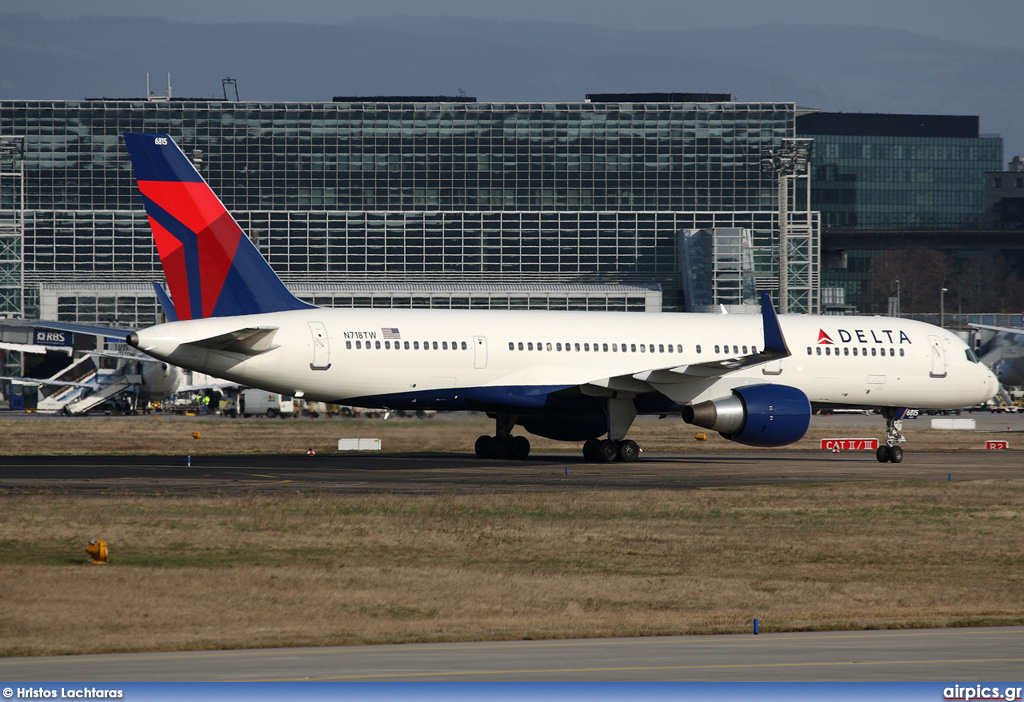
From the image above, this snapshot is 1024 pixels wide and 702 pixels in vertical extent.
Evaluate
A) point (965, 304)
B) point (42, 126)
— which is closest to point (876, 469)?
point (42, 126)

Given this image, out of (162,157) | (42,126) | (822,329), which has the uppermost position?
(42,126)

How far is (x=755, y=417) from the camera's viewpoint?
3219cm

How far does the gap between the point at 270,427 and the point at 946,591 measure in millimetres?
36378

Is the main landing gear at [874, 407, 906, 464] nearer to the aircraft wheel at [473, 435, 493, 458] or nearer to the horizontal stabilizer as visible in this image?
the aircraft wheel at [473, 435, 493, 458]

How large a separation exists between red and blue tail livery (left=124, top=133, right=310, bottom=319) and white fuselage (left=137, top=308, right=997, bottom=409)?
2.42 ft

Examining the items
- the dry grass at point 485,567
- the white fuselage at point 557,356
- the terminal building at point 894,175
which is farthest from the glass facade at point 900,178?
the dry grass at point 485,567

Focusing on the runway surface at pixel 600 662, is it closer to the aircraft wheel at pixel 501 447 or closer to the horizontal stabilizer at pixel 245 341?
the horizontal stabilizer at pixel 245 341

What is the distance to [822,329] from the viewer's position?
124 ft

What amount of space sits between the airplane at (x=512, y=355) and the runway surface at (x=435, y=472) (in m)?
1.44

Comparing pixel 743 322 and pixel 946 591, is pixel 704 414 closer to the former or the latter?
pixel 743 322

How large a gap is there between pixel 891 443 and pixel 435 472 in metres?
14.3

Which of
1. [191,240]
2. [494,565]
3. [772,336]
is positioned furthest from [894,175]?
[494,565]

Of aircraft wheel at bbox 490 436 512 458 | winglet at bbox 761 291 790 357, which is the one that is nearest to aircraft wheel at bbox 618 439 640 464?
aircraft wheel at bbox 490 436 512 458

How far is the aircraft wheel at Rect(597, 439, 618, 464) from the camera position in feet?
113
